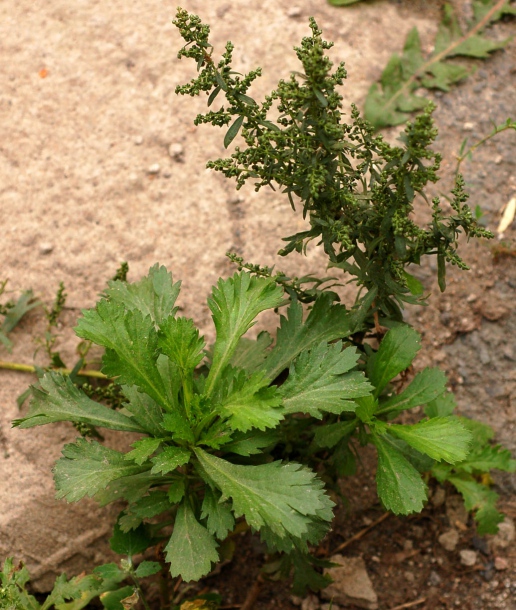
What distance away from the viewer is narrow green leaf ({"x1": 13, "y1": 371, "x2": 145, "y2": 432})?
2461 mm

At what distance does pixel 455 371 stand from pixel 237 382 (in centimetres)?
121

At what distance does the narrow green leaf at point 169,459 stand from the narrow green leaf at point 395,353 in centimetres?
68

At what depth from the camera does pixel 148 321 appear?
94.3 inches

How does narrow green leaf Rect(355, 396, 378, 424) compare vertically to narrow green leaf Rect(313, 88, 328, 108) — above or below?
below

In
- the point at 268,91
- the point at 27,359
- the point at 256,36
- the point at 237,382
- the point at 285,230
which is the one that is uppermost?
the point at 256,36

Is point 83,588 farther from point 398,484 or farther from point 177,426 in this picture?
point 398,484

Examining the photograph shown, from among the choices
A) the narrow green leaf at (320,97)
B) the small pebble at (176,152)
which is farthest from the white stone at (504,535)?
the small pebble at (176,152)

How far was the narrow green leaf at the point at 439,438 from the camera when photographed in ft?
7.56

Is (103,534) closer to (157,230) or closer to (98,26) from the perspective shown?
(157,230)

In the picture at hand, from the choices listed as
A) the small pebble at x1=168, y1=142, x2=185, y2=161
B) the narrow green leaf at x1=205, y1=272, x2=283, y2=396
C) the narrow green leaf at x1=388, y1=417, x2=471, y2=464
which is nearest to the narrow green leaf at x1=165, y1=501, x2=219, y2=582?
the narrow green leaf at x1=205, y1=272, x2=283, y2=396

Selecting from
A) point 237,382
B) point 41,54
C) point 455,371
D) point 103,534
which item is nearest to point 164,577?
point 103,534

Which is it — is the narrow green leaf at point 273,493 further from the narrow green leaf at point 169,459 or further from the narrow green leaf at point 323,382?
the narrow green leaf at point 323,382

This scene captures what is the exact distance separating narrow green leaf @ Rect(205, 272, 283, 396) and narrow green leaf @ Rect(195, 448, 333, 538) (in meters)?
0.28

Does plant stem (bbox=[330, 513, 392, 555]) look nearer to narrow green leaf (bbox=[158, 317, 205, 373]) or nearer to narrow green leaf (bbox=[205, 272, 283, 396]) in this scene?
narrow green leaf (bbox=[205, 272, 283, 396])
